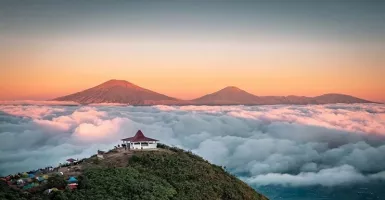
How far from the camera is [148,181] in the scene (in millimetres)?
45281

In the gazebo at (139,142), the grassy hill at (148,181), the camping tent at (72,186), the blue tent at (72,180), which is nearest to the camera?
the grassy hill at (148,181)

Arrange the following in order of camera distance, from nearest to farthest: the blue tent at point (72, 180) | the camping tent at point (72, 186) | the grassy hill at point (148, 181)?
the grassy hill at point (148, 181) < the camping tent at point (72, 186) < the blue tent at point (72, 180)

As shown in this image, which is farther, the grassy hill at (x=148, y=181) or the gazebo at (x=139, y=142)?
the gazebo at (x=139, y=142)

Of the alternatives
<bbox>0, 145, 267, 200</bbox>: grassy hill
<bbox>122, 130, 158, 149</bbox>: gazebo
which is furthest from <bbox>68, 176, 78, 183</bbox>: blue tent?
<bbox>122, 130, 158, 149</bbox>: gazebo

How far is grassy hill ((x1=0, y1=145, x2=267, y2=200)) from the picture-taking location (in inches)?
1529

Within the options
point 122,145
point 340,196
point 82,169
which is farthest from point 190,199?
point 340,196

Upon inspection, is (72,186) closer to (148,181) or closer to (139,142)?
(148,181)

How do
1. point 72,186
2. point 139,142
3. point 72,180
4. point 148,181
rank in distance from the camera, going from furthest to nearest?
point 139,142 < point 148,181 < point 72,180 < point 72,186

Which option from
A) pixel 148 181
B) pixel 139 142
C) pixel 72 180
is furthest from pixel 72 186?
pixel 139 142

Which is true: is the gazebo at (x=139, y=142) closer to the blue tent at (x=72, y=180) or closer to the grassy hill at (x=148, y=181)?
the grassy hill at (x=148, y=181)

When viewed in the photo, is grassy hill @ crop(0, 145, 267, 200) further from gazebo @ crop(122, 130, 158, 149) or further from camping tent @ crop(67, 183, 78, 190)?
Answer: gazebo @ crop(122, 130, 158, 149)

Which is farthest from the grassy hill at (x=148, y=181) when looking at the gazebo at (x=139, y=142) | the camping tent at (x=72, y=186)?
the gazebo at (x=139, y=142)

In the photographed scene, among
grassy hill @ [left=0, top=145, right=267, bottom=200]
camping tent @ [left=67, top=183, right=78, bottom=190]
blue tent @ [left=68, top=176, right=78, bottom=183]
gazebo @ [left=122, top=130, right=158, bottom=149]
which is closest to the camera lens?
grassy hill @ [left=0, top=145, right=267, bottom=200]

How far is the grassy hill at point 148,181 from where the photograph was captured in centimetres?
3884
